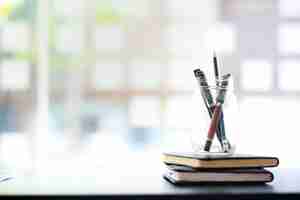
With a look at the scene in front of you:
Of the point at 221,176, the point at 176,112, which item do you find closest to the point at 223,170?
the point at 221,176

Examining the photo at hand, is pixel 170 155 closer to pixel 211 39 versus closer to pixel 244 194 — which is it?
pixel 244 194

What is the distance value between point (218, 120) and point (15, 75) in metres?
1.60

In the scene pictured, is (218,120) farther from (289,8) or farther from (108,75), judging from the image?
(289,8)

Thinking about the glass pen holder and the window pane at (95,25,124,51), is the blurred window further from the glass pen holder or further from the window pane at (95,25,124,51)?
the glass pen holder

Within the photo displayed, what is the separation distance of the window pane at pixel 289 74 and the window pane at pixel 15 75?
1.26 meters

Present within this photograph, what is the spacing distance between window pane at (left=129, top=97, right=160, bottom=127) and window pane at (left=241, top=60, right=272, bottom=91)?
1.47 feet

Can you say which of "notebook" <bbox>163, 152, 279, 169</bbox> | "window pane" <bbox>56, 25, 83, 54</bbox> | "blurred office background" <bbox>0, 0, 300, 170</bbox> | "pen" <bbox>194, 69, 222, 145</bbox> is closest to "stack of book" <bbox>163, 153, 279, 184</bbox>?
"notebook" <bbox>163, 152, 279, 169</bbox>

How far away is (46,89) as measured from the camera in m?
2.44

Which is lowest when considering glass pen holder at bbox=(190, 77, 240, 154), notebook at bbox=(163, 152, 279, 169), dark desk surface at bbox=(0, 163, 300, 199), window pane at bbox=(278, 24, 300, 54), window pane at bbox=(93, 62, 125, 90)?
dark desk surface at bbox=(0, 163, 300, 199)

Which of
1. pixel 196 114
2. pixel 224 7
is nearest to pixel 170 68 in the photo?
pixel 224 7

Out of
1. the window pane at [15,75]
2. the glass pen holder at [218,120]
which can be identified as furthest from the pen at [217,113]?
the window pane at [15,75]

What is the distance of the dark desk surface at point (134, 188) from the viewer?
87 cm

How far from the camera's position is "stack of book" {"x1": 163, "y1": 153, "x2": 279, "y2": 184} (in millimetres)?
960

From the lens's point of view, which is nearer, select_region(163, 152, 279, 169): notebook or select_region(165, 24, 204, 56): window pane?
select_region(163, 152, 279, 169): notebook
